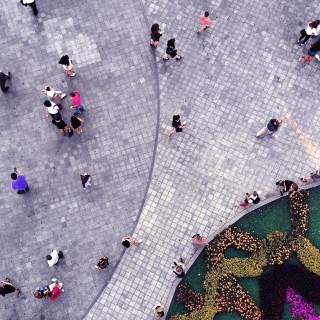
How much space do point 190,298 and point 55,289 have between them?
581cm

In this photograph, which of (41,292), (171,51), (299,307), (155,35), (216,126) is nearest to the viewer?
(41,292)

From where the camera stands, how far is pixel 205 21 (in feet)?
75.6

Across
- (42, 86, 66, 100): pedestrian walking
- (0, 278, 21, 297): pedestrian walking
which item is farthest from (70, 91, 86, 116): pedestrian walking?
(0, 278, 21, 297): pedestrian walking

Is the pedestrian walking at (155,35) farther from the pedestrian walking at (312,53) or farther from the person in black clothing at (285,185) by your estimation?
the person in black clothing at (285,185)

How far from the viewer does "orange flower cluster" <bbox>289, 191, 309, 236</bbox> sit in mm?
21594

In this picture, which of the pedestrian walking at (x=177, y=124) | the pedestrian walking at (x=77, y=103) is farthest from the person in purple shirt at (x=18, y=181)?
the pedestrian walking at (x=177, y=124)

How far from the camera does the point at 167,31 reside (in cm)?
2392

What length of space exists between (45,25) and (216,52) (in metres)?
8.55

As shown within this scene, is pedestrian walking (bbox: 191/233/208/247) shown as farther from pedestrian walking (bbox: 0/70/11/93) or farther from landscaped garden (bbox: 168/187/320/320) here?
pedestrian walking (bbox: 0/70/11/93)

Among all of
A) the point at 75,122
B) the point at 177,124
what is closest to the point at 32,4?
the point at 75,122

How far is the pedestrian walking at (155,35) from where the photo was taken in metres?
21.8

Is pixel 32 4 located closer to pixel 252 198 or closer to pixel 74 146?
pixel 74 146

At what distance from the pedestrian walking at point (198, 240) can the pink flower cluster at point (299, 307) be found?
4.15 m

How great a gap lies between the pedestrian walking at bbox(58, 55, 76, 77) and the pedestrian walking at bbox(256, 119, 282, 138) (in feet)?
30.5
